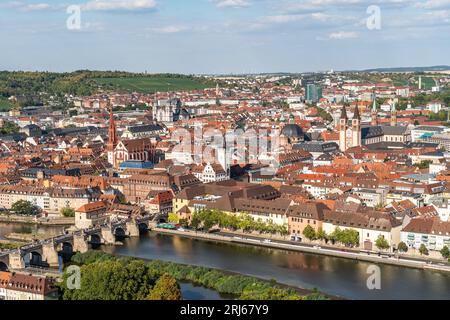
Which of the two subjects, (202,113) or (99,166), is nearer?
(99,166)

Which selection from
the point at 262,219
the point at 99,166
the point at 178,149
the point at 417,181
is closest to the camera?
the point at 262,219

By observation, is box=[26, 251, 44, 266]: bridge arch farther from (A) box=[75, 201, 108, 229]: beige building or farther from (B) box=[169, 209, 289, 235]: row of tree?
(B) box=[169, 209, 289, 235]: row of tree

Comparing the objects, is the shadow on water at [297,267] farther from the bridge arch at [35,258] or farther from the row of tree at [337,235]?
the bridge arch at [35,258]

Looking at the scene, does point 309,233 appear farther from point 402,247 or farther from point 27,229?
point 27,229

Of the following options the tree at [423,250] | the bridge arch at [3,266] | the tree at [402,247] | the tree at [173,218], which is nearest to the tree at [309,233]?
the tree at [402,247]

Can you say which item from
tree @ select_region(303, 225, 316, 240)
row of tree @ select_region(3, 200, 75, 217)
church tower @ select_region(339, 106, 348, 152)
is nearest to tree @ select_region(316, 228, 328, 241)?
tree @ select_region(303, 225, 316, 240)
